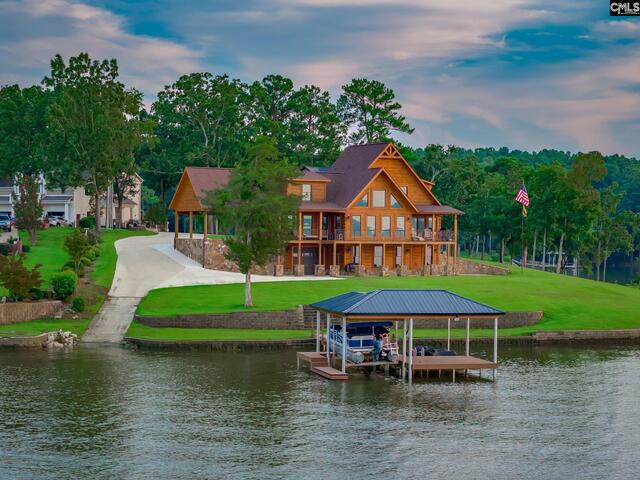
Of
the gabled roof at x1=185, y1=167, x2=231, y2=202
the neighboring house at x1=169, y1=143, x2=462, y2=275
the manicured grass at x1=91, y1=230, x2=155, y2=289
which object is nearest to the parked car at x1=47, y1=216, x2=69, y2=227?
the manicured grass at x1=91, y1=230, x2=155, y2=289

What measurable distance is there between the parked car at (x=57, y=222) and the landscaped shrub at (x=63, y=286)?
A: 155ft

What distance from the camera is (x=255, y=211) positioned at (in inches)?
2475

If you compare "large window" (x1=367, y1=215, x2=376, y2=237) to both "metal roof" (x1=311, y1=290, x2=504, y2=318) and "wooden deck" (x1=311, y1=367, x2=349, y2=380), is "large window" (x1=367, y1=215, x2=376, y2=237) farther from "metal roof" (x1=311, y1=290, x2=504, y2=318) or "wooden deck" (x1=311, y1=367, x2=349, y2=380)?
"wooden deck" (x1=311, y1=367, x2=349, y2=380)

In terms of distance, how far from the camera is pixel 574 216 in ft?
356

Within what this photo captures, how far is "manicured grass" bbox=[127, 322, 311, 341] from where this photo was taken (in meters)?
55.9

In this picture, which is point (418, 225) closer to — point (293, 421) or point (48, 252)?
point (48, 252)

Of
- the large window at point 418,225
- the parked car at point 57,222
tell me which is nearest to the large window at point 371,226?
the large window at point 418,225

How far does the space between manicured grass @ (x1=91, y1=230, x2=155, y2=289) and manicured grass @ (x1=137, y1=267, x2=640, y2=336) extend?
512cm

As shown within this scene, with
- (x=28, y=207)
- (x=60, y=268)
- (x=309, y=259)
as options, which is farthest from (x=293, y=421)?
(x=28, y=207)

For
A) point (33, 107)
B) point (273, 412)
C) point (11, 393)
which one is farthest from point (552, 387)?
point (33, 107)

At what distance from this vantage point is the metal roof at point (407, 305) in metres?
46.6

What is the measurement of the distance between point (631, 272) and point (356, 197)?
102128 mm

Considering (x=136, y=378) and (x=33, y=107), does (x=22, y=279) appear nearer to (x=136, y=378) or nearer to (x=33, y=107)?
(x=136, y=378)

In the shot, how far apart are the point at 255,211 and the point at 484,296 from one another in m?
18.3
